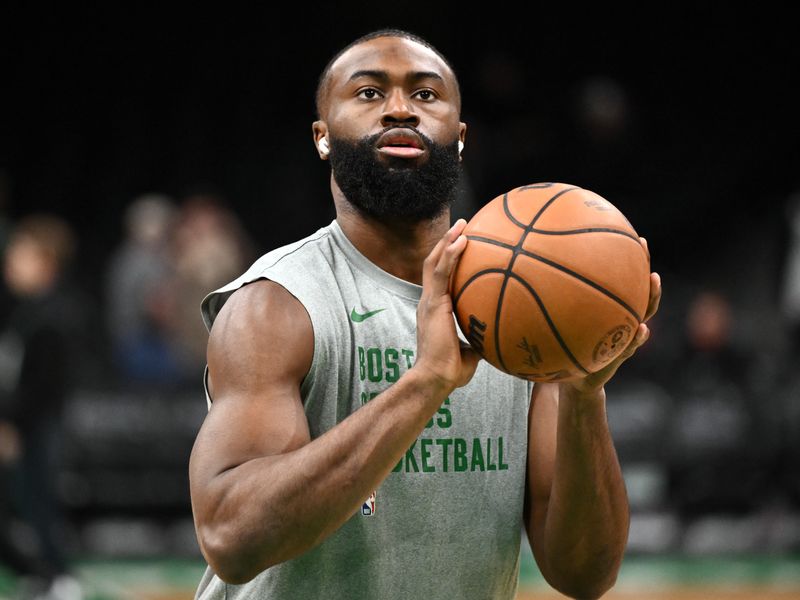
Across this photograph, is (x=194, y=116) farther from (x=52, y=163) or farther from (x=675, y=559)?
(x=675, y=559)

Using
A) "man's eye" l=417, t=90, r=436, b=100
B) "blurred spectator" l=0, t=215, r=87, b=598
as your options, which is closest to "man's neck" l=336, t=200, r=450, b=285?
"man's eye" l=417, t=90, r=436, b=100

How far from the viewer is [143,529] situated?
10.3 metres

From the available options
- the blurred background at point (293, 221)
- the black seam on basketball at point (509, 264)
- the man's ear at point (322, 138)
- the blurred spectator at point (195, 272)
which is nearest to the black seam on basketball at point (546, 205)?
the black seam on basketball at point (509, 264)

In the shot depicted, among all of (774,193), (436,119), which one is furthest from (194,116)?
(436,119)

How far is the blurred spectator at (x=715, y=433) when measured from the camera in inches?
410

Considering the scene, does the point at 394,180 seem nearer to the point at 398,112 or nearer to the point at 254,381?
the point at 398,112

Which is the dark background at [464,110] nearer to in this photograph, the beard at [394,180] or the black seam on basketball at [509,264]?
the beard at [394,180]

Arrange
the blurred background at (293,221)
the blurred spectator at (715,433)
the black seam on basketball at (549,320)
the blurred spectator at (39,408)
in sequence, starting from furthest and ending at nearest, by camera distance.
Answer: the blurred spectator at (715,433), the blurred background at (293,221), the blurred spectator at (39,408), the black seam on basketball at (549,320)

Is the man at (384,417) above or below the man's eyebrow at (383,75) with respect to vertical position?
below

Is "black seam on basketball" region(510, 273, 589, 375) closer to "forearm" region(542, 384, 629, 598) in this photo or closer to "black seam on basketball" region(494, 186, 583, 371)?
"black seam on basketball" region(494, 186, 583, 371)

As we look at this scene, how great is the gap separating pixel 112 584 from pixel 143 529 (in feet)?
4.81

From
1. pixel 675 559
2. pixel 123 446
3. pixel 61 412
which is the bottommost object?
pixel 675 559

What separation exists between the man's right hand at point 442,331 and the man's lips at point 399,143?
1.25ft

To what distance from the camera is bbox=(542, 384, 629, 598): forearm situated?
3156 mm
